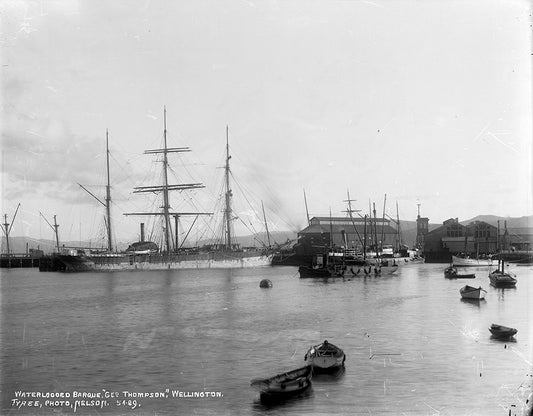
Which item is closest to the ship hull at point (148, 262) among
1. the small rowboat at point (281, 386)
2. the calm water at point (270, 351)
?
the calm water at point (270, 351)

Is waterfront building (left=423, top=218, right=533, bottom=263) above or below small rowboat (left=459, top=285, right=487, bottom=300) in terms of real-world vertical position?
above

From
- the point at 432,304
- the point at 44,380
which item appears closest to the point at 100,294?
the point at 432,304

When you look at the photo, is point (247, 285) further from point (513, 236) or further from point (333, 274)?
point (513, 236)

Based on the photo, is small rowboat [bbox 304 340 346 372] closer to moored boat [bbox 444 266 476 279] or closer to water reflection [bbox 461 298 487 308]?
water reflection [bbox 461 298 487 308]

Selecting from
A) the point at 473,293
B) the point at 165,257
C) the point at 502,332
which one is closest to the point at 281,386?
the point at 502,332

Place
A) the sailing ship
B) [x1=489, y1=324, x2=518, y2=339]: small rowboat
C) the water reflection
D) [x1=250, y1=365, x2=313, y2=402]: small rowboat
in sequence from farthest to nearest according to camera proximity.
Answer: the sailing ship < the water reflection < [x1=489, y1=324, x2=518, y2=339]: small rowboat < [x1=250, y1=365, x2=313, y2=402]: small rowboat

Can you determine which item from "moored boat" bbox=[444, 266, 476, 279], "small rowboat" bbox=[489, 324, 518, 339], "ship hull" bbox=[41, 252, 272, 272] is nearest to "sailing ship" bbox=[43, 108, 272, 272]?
"ship hull" bbox=[41, 252, 272, 272]

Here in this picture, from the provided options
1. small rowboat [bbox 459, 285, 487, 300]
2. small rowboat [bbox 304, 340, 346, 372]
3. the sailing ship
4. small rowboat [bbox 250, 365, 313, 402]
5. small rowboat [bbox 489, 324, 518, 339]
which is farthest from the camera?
the sailing ship
